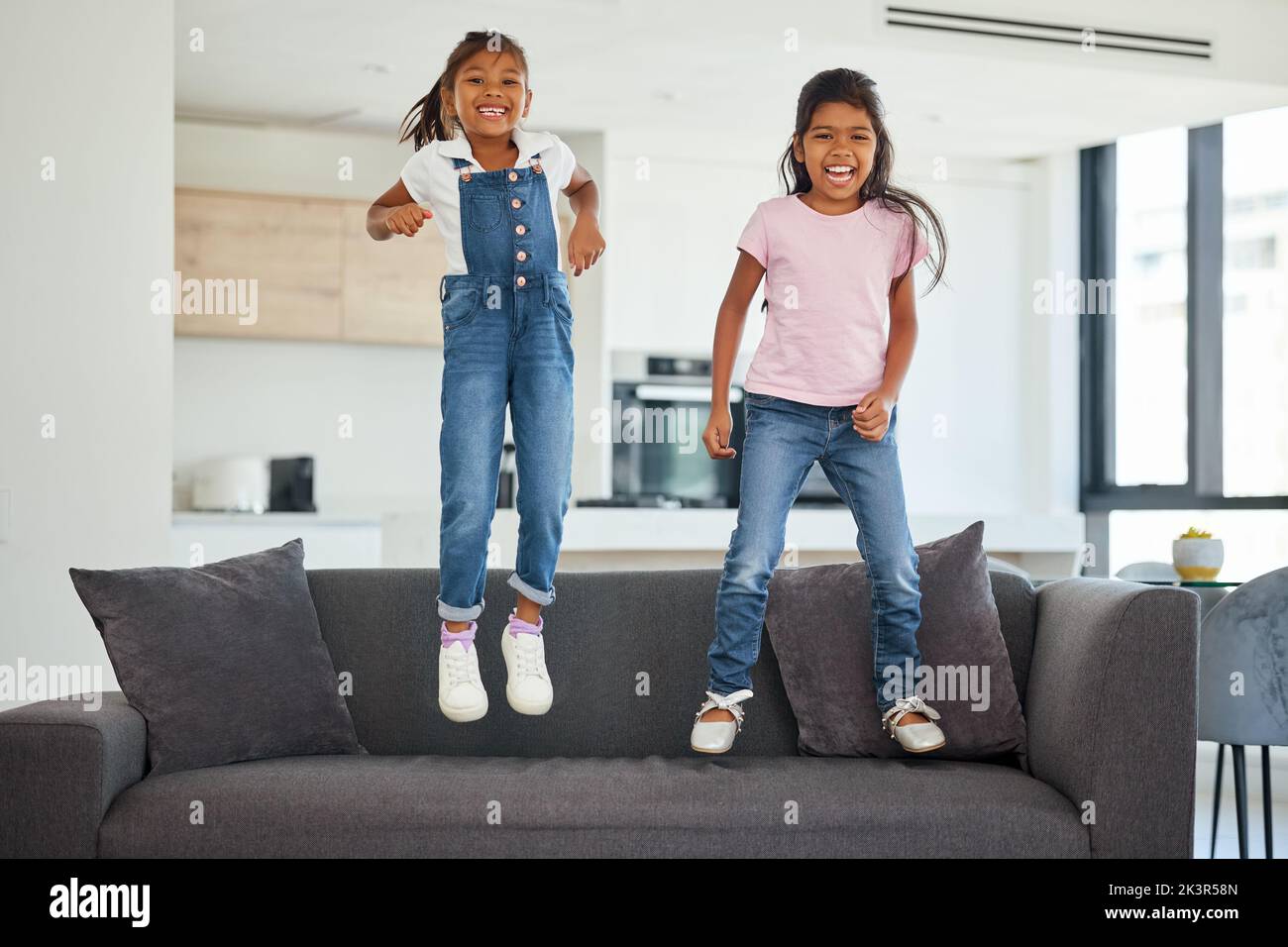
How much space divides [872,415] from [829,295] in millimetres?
243

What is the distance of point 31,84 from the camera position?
3551 millimetres

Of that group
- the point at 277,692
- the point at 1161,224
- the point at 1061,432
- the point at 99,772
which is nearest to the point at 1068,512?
the point at 1061,432

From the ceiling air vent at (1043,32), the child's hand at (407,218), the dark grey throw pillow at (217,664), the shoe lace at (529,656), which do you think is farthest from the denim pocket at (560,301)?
the ceiling air vent at (1043,32)

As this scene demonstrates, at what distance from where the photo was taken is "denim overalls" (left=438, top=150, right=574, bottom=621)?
2.24 metres

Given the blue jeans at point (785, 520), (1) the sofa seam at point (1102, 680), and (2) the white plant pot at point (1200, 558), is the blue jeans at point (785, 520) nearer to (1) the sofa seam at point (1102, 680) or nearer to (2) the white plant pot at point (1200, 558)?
(1) the sofa seam at point (1102, 680)

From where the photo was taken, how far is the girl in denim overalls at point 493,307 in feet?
7.33

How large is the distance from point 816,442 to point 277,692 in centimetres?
114

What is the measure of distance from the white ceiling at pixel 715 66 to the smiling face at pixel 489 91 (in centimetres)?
238

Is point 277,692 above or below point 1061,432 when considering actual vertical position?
below

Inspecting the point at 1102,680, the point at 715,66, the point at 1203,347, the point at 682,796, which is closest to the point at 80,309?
the point at 682,796

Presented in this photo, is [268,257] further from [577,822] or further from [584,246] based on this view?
[577,822]

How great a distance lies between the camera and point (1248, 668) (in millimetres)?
2939

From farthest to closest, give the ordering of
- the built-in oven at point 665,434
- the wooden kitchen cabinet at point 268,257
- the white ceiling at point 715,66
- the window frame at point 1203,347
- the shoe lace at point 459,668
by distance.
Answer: the built-in oven at point 665,434 < the window frame at point 1203,347 < the wooden kitchen cabinet at point 268,257 < the white ceiling at point 715,66 < the shoe lace at point 459,668
